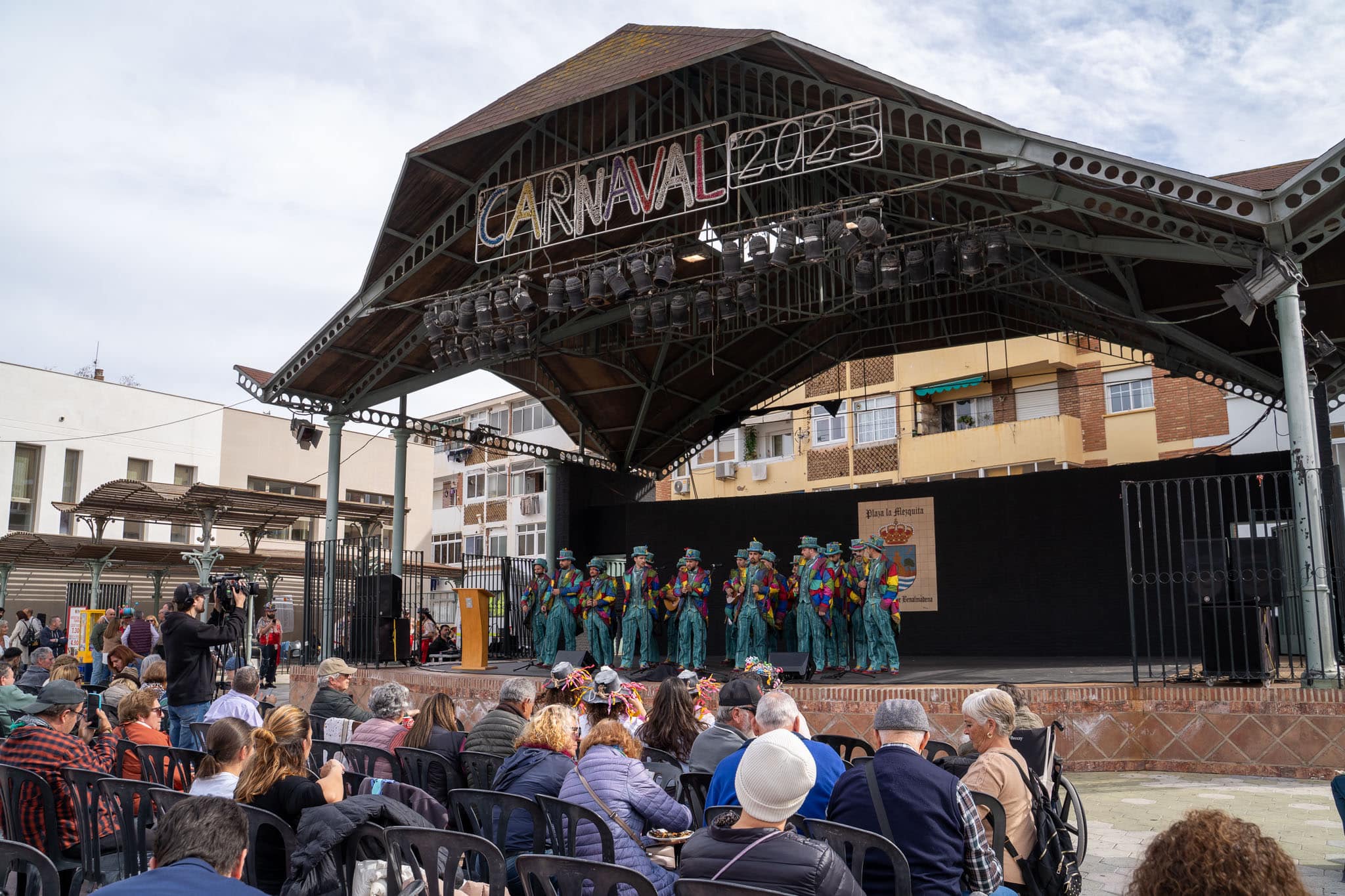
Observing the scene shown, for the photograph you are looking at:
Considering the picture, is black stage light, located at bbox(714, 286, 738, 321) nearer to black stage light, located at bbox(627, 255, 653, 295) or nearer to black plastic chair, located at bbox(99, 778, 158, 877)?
black stage light, located at bbox(627, 255, 653, 295)

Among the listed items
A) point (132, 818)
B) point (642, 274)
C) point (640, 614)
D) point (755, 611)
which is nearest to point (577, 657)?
point (640, 614)

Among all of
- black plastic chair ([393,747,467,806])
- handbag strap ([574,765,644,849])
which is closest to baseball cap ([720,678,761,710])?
black plastic chair ([393,747,467,806])

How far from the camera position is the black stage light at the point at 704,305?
540 inches

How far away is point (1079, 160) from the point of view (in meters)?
10.4

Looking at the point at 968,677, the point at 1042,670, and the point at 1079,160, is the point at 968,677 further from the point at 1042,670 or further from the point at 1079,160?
the point at 1079,160

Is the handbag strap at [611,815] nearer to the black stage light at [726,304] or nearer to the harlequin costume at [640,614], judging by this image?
the harlequin costume at [640,614]

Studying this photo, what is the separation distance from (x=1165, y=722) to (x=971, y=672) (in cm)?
271

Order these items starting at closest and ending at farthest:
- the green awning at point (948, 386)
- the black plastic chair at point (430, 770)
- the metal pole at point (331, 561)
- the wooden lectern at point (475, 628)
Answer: the black plastic chair at point (430, 770)
the wooden lectern at point (475, 628)
the metal pole at point (331, 561)
the green awning at point (948, 386)

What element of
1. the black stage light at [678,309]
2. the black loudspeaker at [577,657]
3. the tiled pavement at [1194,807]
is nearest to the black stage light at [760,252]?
the black stage light at [678,309]

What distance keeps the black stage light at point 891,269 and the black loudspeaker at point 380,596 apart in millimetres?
8568

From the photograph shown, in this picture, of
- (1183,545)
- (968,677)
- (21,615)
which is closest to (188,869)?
(1183,545)

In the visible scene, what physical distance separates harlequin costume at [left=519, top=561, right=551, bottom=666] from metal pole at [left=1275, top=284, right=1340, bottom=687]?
9016mm

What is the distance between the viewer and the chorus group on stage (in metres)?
12.1

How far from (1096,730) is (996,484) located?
6.95 meters
